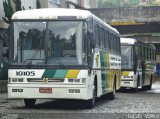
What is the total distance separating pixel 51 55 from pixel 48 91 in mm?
1042

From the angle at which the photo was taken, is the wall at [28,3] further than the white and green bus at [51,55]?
Yes

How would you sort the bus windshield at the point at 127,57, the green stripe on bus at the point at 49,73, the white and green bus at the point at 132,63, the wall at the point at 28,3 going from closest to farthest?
the green stripe on bus at the point at 49,73 < the white and green bus at the point at 132,63 < the bus windshield at the point at 127,57 < the wall at the point at 28,3

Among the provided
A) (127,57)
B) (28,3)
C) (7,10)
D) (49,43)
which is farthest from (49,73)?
(28,3)

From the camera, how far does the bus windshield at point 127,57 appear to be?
29859 mm

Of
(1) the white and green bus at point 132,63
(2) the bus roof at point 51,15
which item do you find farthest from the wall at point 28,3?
(2) the bus roof at point 51,15

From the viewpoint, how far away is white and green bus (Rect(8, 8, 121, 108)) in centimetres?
1608

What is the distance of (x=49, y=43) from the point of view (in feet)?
53.5

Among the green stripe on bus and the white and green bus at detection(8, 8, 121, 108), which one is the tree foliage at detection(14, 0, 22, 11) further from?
the green stripe on bus

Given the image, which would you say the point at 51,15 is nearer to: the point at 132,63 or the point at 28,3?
the point at 132,63

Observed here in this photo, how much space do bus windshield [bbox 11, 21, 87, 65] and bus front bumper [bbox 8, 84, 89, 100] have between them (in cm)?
69

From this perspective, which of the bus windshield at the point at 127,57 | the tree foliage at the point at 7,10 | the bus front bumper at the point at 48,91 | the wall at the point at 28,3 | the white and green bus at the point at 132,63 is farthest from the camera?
the wall at the point at 28,3

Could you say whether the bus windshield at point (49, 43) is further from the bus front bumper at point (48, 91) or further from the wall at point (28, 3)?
the wall at point (28, 3)

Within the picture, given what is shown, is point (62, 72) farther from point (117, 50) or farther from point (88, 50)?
point (117, 50)

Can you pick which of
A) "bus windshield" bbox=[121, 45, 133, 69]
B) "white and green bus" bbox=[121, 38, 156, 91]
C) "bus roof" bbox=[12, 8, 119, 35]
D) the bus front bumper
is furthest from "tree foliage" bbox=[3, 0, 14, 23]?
the bus front bumper
